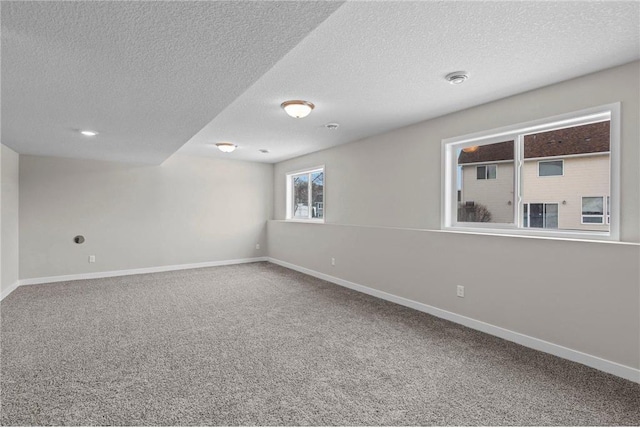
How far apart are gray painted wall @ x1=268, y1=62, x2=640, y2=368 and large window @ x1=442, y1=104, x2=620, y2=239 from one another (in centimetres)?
11

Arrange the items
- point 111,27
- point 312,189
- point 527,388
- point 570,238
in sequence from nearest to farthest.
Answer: point 111,27 < point 527,388 < point 570,238 < point 312,189

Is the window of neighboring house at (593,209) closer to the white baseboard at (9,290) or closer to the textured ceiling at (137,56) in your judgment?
the textured ceiling at (137,56)

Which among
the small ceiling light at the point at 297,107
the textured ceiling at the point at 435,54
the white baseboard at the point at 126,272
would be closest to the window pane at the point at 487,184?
the textured ceiling at the point at 435,54

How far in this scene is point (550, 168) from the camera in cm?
296

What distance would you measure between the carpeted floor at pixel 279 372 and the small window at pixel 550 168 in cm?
162

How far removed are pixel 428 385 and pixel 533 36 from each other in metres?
2.38

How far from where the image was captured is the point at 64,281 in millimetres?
5215

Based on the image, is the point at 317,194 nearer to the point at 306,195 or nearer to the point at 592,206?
the point at 306,195

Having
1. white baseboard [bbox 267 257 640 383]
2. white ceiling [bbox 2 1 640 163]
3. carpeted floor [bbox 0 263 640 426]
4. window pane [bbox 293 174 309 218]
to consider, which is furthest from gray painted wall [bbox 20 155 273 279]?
white baseboard [bbox 267 257 640 383]

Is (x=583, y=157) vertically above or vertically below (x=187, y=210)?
above

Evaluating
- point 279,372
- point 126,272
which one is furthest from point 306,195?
point 279,372

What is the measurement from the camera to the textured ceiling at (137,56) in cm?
142

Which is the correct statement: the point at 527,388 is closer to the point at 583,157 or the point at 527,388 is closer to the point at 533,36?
the point at 583,157

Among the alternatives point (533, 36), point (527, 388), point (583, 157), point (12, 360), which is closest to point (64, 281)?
point (12, 360)
